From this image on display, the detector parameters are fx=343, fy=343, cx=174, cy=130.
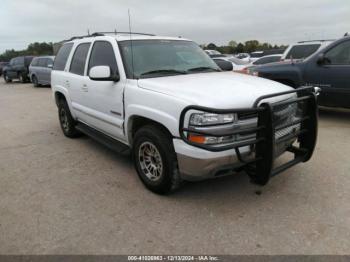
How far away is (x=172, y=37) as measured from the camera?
5.29 m

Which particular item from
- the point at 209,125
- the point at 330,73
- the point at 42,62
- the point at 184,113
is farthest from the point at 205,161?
the point at 42,62

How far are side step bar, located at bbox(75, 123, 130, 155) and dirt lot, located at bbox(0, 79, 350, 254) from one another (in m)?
0.35

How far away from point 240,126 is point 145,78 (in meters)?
1.43

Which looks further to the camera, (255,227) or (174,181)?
(174,181)

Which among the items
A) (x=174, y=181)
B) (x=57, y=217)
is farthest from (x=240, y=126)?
(x=57, y=217)

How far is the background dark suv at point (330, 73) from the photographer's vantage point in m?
6.88

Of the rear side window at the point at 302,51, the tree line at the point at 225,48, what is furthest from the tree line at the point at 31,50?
the rear side window at the point at 302,51

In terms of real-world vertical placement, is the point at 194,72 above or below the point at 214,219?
above

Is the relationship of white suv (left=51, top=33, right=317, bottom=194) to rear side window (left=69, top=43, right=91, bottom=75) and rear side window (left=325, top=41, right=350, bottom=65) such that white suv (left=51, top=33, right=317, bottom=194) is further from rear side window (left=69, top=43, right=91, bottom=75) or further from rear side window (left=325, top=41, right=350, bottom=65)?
rear side window (left=325, top=41, right=350, bottom=65)

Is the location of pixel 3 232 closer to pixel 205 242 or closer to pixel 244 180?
pixel 205 242

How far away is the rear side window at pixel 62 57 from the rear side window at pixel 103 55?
1269mm

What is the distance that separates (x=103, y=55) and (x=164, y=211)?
2.51m

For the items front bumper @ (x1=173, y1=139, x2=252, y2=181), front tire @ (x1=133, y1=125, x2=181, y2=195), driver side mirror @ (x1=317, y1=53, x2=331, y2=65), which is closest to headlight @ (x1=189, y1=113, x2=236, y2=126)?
front bumper @ (x1=173, y1=139, x2=252, y2=181)

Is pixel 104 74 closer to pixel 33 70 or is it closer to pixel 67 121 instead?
pixel 67 121
